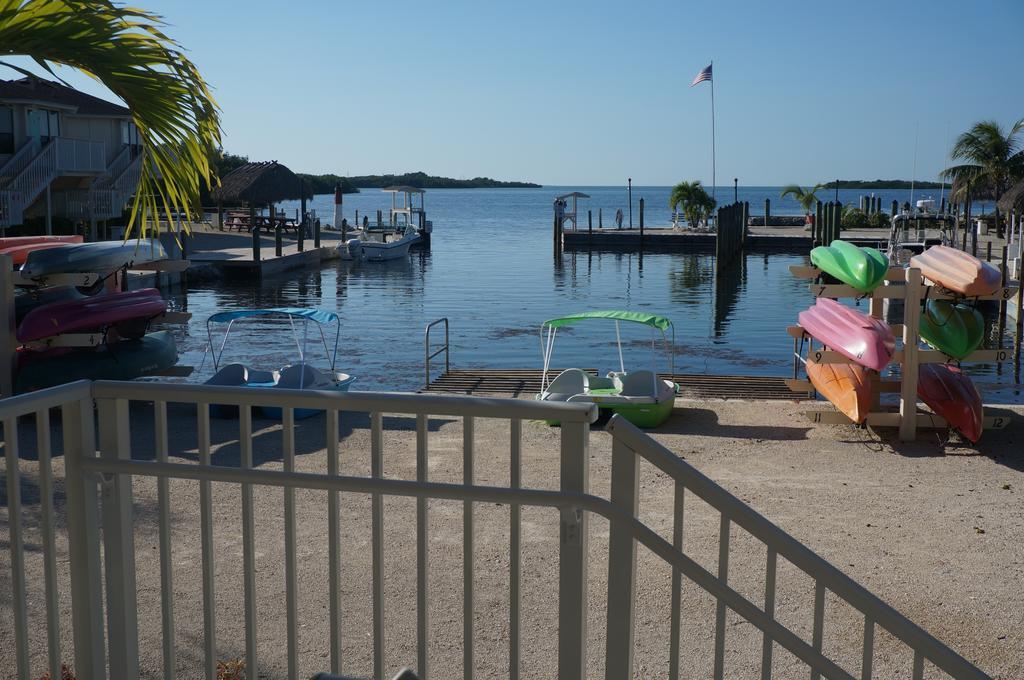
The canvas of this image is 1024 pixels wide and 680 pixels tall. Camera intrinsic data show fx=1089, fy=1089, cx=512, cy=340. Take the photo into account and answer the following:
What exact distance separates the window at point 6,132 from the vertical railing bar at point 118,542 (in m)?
35.7

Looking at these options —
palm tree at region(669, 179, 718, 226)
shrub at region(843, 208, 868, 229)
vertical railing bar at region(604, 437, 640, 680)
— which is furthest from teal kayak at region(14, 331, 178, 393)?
shrub at region(843, 208, 868, 229)

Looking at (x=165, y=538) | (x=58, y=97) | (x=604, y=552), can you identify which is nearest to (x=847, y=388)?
(x=604, y=552)

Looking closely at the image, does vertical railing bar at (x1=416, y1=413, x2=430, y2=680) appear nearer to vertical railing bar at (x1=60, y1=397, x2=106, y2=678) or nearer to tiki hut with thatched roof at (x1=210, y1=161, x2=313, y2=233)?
vertical railing bar at (x1=60, y1=397, x2=106, y2=678)

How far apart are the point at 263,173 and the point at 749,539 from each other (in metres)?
50.0

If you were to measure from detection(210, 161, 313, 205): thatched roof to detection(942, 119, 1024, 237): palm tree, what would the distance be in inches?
1254

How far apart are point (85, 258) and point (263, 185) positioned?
4346 centimetres

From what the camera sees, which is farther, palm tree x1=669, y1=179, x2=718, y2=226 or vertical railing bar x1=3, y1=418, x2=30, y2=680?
palm tree x1=669, y1=179, x2=718, y2=226

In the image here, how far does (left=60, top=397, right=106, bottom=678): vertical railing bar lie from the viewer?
10.2 ft

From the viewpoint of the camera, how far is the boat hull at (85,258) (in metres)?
11.2

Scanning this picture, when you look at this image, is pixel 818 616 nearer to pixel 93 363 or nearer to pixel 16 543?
pixel 16 543

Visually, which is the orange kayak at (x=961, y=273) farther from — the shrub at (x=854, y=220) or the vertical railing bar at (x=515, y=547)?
the shrub at (x=854, y=220)

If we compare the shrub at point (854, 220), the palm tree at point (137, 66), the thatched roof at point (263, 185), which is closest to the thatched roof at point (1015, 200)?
the shrub at point (854, 220)

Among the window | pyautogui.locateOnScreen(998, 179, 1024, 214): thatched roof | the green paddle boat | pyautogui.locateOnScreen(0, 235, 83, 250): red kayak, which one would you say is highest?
the window

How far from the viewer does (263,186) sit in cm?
5378
